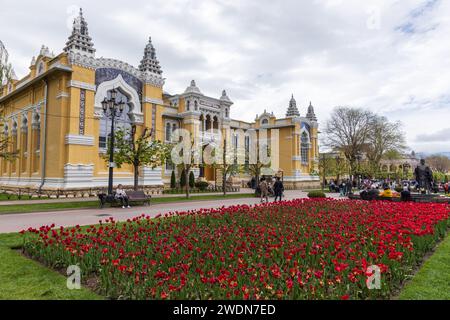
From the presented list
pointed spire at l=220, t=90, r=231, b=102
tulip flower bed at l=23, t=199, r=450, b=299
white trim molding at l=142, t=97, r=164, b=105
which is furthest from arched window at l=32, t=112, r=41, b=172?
tulip flower bed at l=23, t=199, r=450, b=299

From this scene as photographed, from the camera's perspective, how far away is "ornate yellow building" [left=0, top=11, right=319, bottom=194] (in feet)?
80.2

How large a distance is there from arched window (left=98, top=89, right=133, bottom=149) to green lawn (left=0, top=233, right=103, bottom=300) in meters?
20.6

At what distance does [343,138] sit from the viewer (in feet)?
158

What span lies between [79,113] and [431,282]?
24.9 metres

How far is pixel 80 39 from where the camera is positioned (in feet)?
81.5

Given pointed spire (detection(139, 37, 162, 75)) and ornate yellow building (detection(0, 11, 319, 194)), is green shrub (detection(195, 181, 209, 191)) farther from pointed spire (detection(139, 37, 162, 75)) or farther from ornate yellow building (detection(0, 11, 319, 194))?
pointed spire (detection(139, 37, 162, 75))

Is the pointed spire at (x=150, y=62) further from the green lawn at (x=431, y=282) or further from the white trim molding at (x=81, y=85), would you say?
the green lawn at (x=431, y=282)

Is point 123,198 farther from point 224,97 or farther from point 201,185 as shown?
point 224,97

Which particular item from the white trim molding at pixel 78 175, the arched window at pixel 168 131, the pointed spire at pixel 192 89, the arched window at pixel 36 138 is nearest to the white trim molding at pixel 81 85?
the white trim molding at pixel 78 175

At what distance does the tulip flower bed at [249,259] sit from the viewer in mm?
4520

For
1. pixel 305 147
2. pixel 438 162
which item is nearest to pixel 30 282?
pixel 305 147
